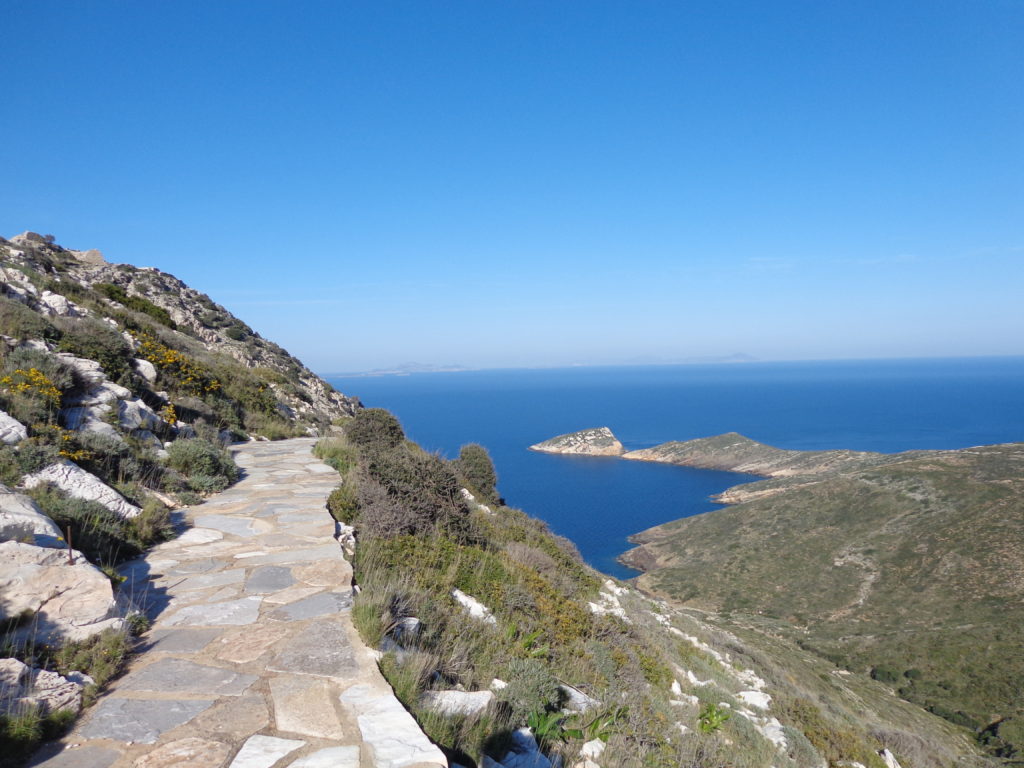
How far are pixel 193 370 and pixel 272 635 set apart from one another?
9.33 metres

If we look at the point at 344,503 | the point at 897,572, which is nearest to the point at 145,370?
the point at 344,503

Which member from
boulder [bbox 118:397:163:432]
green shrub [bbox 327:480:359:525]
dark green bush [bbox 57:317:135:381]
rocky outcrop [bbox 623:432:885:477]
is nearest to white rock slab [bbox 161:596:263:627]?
green shrub [bbox 327:480:359:525]

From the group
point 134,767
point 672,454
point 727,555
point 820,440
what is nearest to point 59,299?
point 134,767

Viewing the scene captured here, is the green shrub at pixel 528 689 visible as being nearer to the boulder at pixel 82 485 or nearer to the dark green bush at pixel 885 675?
the boulder at pixel 82 485

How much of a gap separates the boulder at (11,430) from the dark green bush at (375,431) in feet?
17.7

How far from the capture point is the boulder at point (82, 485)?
193 inches

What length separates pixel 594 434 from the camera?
114m

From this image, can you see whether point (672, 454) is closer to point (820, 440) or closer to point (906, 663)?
point (820, 440)

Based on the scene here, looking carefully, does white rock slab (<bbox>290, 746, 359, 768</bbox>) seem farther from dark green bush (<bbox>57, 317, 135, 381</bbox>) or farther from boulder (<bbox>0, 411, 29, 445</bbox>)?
dark green bush (<bbox>57, 317, 135, 381</bbox>)

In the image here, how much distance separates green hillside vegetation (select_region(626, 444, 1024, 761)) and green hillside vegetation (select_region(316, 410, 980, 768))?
17797 mm

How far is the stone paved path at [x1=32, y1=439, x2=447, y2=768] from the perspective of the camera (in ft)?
7.43

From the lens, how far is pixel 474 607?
5.17 meters

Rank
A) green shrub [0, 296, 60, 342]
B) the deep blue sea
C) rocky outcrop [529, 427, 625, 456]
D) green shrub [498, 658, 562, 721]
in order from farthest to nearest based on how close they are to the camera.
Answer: rocky outcrop [529, 427, 625, 456] → the deep blue sea → green shrub [0, 296, 60, 342] → green shrub [498, 658, 562, 721]

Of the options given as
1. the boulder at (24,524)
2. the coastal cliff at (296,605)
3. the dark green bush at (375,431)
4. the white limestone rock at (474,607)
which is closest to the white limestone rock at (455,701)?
the coastal cliff at (296,605)
